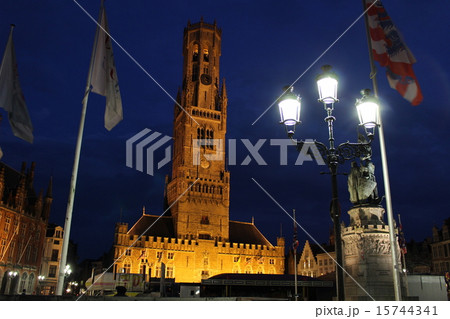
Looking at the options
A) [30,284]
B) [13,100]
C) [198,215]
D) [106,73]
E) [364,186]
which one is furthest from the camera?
[198,215]

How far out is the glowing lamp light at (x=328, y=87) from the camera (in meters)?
9.39

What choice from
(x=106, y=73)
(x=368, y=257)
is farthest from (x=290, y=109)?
(x=106, y=73)

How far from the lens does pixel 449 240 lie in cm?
5059

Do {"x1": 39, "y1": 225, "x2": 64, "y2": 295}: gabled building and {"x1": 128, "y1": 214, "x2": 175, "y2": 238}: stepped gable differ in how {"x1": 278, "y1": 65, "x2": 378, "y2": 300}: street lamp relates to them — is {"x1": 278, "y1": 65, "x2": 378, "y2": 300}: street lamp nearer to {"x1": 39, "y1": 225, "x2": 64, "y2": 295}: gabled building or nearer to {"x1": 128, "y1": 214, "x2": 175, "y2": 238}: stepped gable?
{"x1": 128, "y1": 214, "x2": 175, "y2": 238}: stepped gable

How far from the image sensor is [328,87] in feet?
30.9

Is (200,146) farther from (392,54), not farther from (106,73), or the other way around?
(392,54)

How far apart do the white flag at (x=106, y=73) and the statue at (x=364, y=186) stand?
7.96 meters

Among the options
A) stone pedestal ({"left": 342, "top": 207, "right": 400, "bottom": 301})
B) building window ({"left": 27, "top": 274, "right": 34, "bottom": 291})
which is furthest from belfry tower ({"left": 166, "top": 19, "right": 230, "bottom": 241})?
stone pedestal ({"left": 342, "top": 207, "right": 400, "bottom": 301})

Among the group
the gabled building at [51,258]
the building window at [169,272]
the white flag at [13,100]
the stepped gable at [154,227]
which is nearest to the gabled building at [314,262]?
the stepped gable at [154,227]

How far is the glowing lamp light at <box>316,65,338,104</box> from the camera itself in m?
9.39

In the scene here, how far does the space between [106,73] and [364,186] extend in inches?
357

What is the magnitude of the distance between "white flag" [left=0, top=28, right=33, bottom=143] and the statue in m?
10.3

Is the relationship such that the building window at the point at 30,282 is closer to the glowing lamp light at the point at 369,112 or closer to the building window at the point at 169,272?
the building window at the point at 169,272
